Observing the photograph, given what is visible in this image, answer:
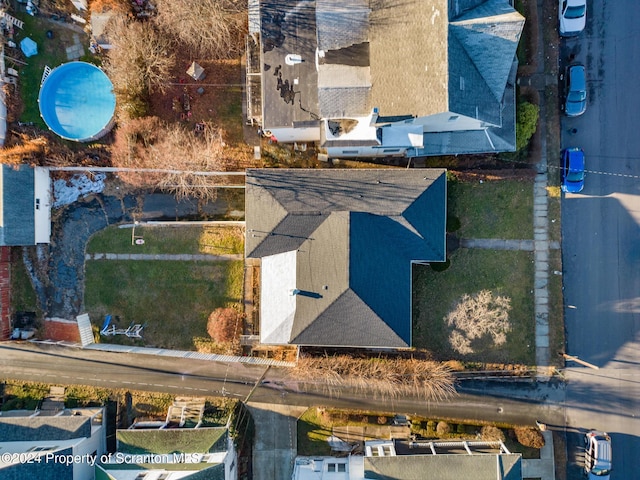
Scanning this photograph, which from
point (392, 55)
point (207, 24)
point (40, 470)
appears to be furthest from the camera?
point (207, 24)

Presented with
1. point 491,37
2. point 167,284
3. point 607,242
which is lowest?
point 167,284

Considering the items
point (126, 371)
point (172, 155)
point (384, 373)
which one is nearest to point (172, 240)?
point (172, 155)

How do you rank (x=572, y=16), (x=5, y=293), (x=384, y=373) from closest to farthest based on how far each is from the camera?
(x=572, y=16) → (x=384, y=373) → (x=5, y=293)

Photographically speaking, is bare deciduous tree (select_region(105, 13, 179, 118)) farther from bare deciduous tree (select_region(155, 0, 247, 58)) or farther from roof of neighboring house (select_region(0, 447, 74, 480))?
roof of neighboring house (select_region(0, 447, 74, 480))

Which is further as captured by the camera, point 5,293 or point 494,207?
point 5,293

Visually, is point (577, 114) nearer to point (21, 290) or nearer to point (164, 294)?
point (164, 294)

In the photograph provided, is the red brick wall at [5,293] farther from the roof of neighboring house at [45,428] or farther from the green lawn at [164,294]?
the roof of neighboring house at [45,428]
